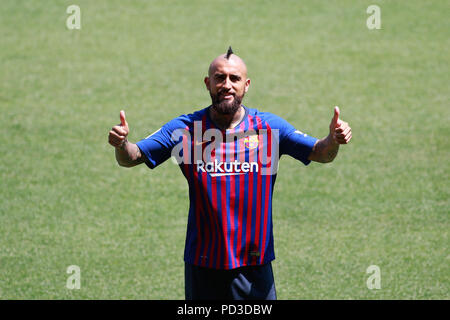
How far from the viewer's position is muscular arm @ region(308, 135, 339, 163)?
524 cm

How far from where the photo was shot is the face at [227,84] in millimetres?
5246

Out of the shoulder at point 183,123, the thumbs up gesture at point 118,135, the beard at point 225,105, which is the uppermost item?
the beard at point 225,105

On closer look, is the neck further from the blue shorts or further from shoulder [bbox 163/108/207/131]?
the blue shorts

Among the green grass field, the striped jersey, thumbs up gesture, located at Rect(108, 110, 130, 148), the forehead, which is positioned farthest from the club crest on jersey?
the green grass field

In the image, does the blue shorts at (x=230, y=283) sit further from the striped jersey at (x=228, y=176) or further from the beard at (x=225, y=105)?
the beard at (x=225, y=105)

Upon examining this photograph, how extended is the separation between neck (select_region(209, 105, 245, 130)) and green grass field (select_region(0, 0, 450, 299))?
10.3 feet

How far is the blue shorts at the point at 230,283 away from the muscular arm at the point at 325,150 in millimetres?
850

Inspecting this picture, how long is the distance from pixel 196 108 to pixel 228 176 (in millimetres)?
7801

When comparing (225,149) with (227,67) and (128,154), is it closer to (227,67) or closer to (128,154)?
(227,67)

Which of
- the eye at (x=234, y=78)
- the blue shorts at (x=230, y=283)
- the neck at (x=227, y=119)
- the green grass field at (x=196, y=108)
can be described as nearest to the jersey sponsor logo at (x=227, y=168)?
the neck at (x=227, y=119)

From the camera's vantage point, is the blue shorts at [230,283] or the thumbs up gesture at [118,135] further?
the blue shorts at [230,283]

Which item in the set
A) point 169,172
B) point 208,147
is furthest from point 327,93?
point 208,147

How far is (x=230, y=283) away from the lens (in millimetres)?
5371

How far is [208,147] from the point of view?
210 inches
